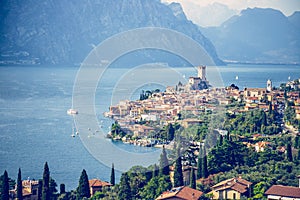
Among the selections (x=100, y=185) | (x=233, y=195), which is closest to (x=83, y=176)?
(x=100, y=185)

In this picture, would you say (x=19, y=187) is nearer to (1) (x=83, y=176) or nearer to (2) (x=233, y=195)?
(1) (x=83, y=176)

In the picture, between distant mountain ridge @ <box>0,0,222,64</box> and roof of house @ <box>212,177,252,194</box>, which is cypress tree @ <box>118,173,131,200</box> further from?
distant mountain ridge @ <box>0,0,222,64</box>

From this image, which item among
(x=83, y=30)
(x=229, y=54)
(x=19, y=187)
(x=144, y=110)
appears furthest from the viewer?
(x=229, y=54)

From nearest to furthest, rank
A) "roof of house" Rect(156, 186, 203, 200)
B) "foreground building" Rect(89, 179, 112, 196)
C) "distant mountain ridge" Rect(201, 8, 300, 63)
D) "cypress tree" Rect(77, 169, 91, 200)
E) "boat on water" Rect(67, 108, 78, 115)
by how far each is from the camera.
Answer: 1. "roof of house" Rect(156, 186, 203, 200)
2. "cypress tree" Rect(77, 169, 91, 200)
3. "foreground building" Rect(89, 179, 112, 196)
4. "boat on water" Rect(67, 108, 78, 115)
5. "distant mountain ridge" Rect(201, 8, 300, 63)

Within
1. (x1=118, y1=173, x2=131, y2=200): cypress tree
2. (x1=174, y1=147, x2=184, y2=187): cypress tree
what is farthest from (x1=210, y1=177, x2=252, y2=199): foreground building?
(x1=118, y1=173, x2=131, y2=200): cypress tree

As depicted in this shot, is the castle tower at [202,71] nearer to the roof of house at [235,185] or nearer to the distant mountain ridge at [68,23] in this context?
the roof of house at [235,185]

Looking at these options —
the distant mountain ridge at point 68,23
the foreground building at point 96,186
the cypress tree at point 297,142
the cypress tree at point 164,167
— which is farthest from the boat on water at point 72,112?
the distant mountain ridge at point 68,23
